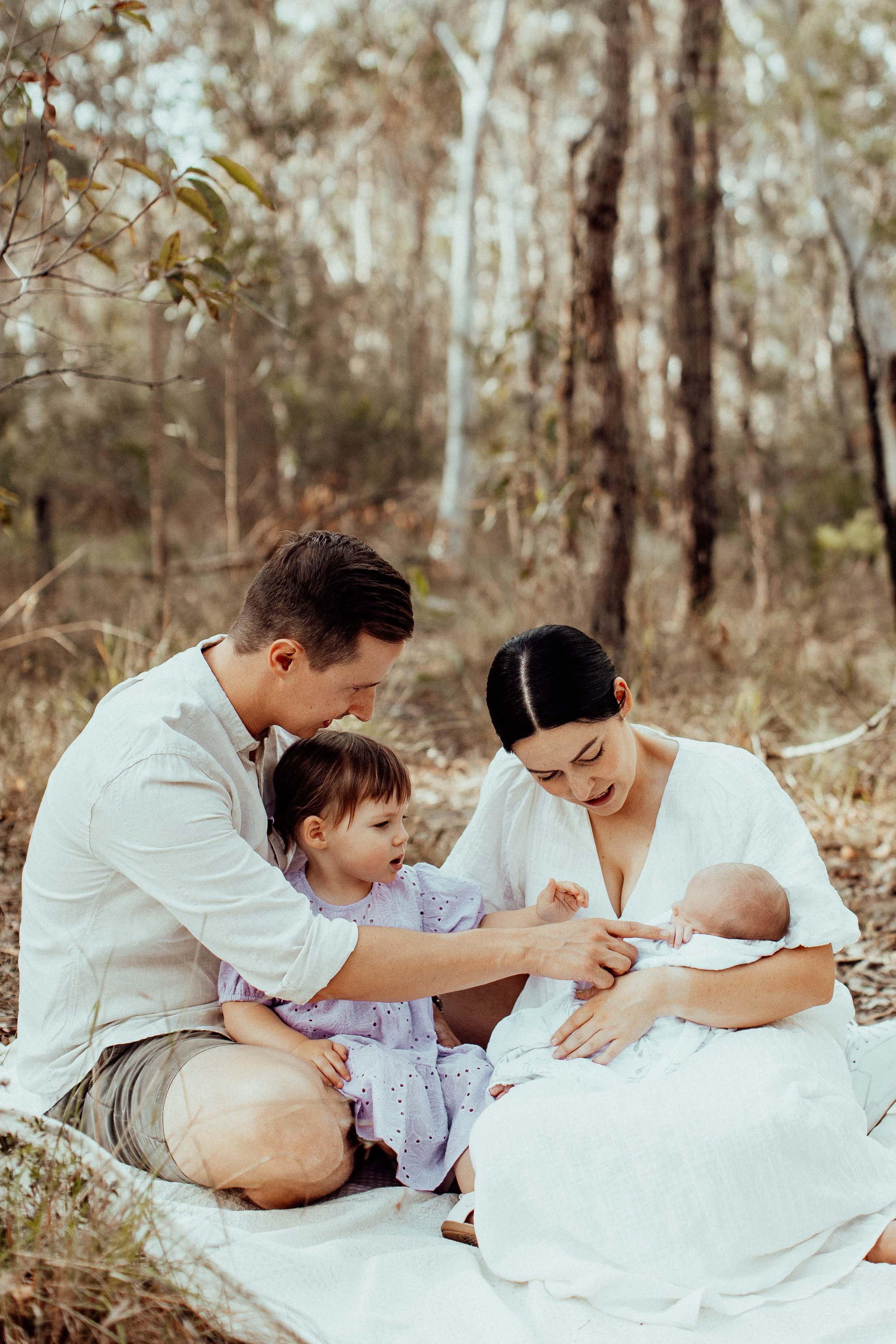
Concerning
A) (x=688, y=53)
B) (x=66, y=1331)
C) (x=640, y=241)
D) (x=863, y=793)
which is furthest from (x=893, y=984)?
(x=640, y=241)

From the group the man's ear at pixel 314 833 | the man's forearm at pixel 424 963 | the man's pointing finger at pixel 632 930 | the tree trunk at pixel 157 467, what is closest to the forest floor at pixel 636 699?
the tree trunk at pixel 157 467

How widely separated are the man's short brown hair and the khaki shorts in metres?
0.85

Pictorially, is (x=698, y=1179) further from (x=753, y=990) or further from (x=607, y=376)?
(x=607, y=376)

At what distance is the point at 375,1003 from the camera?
2.54 metres

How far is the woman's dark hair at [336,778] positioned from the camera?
252cm

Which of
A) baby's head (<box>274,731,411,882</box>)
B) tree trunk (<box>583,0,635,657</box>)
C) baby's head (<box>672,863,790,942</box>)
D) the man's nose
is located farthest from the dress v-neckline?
tree trunk (<box>583,0,635,657</box>)

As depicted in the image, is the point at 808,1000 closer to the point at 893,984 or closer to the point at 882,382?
the point at 893,984

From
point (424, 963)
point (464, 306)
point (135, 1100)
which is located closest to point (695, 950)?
point (424, 963)

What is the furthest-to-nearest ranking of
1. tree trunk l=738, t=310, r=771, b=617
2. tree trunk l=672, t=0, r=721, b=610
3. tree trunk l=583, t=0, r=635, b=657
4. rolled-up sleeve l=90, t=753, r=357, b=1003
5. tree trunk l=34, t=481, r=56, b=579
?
tree trunk l=738, t=310, r=771, b=617 < tree trunk l=34, t=481, r=56, b=579 < tree trunk l=672, t=0, r=721, b=610 < tree trunk l=583, t=0, r=635, b=657 < rolled-up sleeve l=90, t=753, r=357, b=1003

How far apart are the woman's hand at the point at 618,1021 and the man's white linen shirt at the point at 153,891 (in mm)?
531

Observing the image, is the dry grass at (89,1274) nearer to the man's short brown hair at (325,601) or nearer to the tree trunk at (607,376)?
the man's short brown hair at (325,601)

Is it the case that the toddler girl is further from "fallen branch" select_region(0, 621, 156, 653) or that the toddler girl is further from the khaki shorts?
"fallen branch" select_region(0, 621, 156, 653)

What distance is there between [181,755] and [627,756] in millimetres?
974

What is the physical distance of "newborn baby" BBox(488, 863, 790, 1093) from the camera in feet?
7.47
